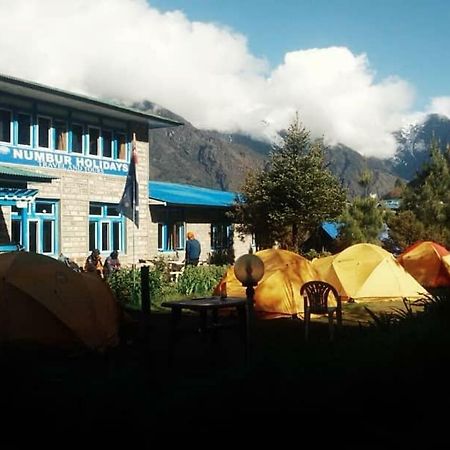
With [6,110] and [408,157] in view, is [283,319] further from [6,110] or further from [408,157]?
[408,157]

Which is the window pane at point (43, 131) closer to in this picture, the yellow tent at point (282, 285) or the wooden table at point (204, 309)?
the yellow tent at point (282, 285)

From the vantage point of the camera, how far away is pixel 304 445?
4.20 metres

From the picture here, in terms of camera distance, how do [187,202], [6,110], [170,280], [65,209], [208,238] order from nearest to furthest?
[170,280] → [6,110] → [65,209] → [187,202] → [208,238]

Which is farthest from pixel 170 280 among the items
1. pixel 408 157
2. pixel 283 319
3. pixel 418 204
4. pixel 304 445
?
pixel 408 157

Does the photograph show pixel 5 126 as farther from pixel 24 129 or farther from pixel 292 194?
pixel 292 194

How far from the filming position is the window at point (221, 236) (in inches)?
1155

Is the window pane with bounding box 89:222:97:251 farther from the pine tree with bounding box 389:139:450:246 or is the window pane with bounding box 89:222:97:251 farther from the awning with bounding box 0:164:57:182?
the pine tree with bounding box 389:139:450:246

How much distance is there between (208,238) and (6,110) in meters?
10.9

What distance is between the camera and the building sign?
810 inches

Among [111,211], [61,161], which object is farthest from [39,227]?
[111,211]

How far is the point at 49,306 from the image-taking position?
30.1 feet

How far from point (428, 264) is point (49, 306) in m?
12.6

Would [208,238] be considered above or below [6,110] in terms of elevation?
below

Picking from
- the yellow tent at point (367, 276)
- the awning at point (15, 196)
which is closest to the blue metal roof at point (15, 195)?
the awning at point (15, 196)
